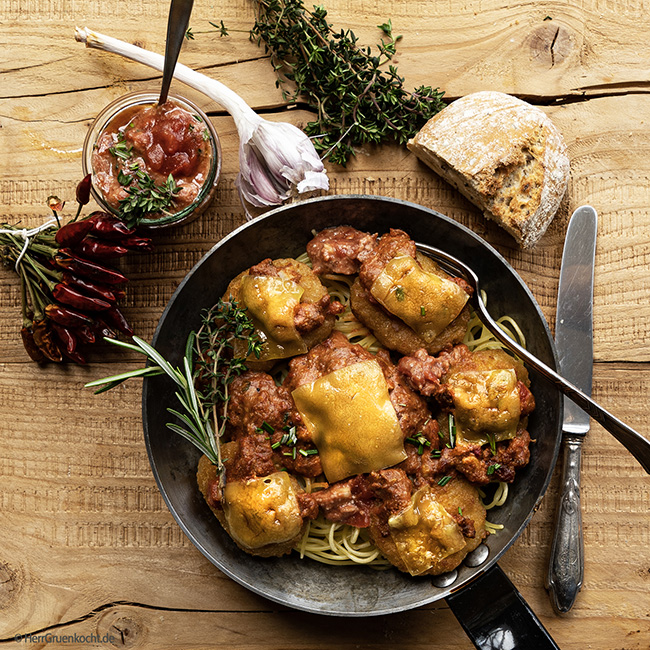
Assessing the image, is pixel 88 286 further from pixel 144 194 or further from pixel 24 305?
pixel 144 194

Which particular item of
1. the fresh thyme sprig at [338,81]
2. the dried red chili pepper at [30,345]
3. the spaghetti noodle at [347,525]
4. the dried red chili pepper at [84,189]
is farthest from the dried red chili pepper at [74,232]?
the fresh thyme sprig at [338,81]

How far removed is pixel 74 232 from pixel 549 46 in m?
3.13

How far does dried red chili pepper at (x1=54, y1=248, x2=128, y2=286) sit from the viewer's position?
138 inches

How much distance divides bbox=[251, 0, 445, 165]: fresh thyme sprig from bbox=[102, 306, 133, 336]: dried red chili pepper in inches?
62.6

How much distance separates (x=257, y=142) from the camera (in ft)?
11.9

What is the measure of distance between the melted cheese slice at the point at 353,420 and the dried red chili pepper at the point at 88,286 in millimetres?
1295

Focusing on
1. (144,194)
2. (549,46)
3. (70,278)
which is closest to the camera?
(144,194)

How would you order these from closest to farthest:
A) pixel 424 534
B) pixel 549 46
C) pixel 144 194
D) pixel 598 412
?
pixel 598 412 → pixel 424 534 → pixel 144 194 → pixel 549 46

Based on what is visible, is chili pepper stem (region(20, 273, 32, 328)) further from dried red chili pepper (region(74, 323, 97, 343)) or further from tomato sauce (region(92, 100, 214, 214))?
tomato sauce (region(92, 100, 214, 214))

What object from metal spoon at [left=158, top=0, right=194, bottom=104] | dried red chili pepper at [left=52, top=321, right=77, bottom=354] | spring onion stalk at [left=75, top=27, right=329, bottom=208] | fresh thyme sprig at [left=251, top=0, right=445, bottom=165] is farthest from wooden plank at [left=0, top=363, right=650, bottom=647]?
fresh thyme sprig at [left=251, top=0, right=445, bottom=165]

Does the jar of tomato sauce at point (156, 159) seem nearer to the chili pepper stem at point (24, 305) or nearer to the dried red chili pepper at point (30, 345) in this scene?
the chili pepper stem at point (24, 305)

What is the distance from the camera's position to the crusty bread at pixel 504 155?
346 cm

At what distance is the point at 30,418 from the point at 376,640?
8.57ft

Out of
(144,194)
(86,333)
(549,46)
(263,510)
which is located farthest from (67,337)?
(549,46)
